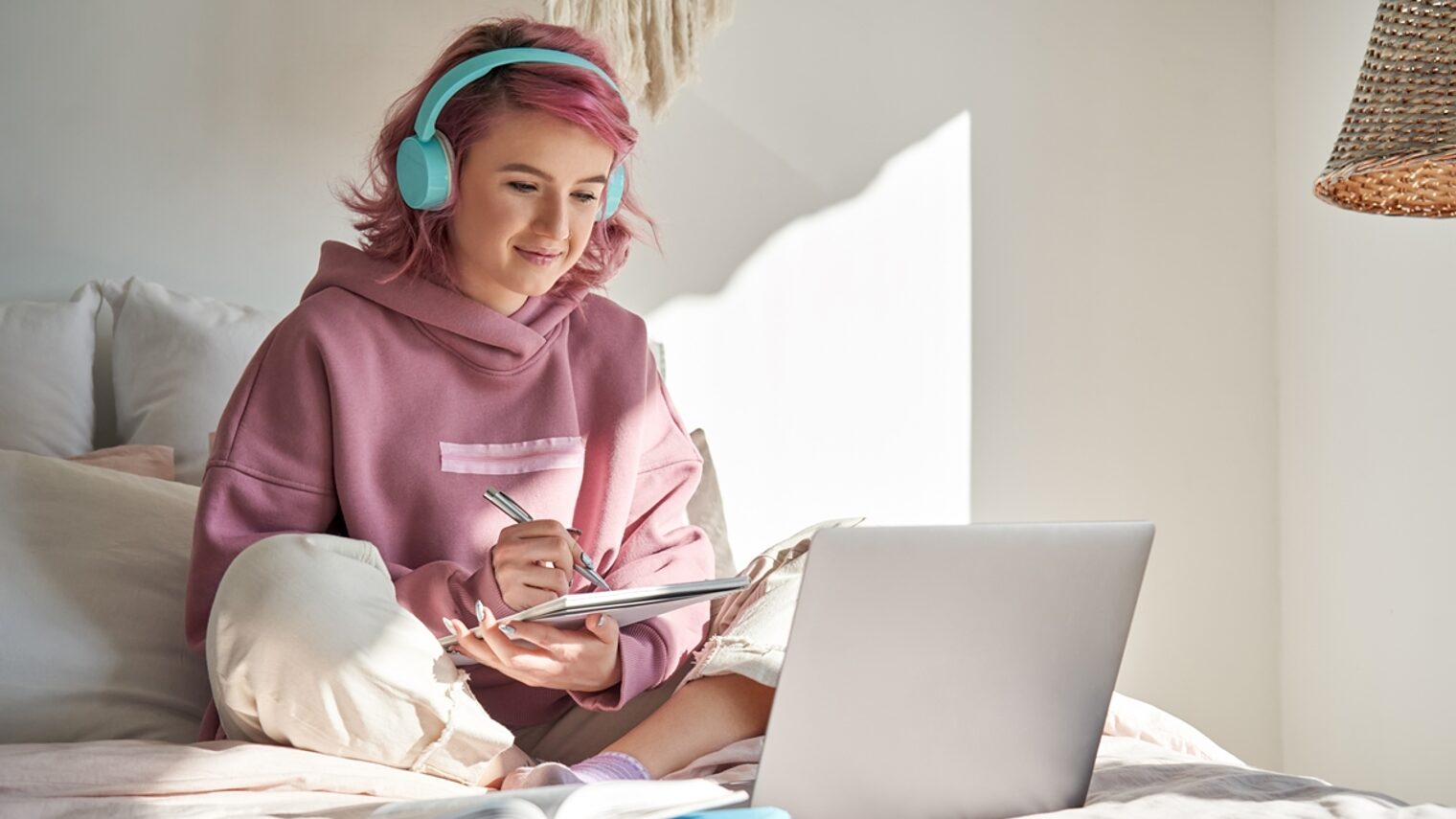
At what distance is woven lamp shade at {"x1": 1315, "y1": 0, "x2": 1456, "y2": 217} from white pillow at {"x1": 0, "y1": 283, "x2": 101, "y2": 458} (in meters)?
1.55

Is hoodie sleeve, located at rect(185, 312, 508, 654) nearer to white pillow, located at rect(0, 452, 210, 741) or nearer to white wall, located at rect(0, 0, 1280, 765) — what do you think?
white pillow, located at rect(0, 452, 210, 741)

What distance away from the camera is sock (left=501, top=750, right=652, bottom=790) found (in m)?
1.06

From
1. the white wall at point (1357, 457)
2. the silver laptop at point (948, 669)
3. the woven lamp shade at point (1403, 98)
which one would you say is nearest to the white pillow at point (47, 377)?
the silver laptop at point (948, 669)

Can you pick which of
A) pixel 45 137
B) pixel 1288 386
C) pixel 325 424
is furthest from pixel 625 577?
pixel 1288 386

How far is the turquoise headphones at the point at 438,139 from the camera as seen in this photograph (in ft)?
4.85

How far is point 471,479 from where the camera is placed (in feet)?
4.90

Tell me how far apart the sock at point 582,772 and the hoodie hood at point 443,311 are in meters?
0.49

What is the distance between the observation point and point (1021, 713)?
1.04m

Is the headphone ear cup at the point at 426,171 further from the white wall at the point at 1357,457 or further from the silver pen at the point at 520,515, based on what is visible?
the white wall at the point at 1357,457

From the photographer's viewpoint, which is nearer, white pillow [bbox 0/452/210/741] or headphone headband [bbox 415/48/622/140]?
white pillow [bbox 0/452/210/741]

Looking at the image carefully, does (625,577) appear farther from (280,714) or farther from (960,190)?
(960,190)

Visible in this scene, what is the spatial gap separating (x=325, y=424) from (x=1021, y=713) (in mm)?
777

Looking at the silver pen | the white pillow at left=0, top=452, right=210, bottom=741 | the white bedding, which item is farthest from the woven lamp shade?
the white pillow at left=0, top=452, right=210, bottom=741

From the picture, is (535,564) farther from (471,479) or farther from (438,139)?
(438,139)
